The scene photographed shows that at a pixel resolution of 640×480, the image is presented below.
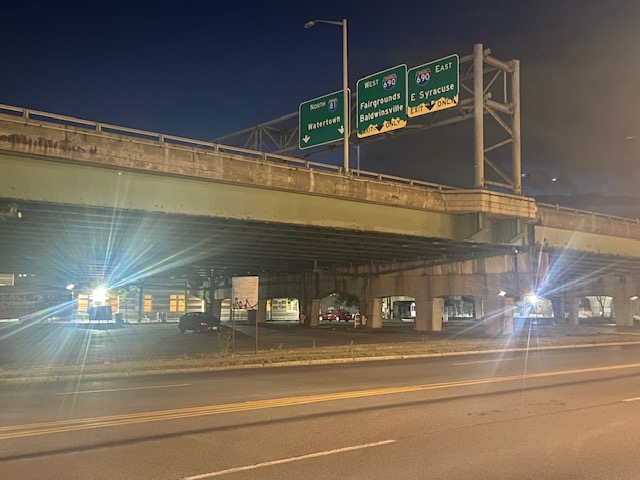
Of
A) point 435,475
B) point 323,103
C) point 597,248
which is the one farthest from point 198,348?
point 597,248

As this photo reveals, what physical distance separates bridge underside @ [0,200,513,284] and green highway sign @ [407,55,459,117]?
19.6 feet

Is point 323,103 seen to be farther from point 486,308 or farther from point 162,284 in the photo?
point 162,284

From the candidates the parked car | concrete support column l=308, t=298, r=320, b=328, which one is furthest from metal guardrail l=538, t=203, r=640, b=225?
the parked car

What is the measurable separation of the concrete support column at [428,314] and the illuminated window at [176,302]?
44.1 meters

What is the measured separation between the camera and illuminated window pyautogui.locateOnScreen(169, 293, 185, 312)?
79.9 meters

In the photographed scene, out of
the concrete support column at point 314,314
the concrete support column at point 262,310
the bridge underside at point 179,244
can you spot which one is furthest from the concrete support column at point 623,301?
the concrete support column at point 262,310

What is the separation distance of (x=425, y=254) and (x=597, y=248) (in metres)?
10.7

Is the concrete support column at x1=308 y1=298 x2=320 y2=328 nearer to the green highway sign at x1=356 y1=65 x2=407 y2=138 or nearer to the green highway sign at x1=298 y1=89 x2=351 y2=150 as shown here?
the green highway sign at x1=298 y1=89 x2=351 y2=150

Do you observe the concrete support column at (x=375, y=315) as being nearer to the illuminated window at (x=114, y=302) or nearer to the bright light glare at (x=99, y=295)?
the bright light glare at (x=99, y=295)

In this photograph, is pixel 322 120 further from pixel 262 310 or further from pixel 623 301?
pixel 623 301

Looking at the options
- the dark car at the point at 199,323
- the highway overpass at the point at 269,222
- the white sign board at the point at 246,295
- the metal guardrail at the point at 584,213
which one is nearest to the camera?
the highway overpass at the point at 269,222

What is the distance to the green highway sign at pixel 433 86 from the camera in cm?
2655

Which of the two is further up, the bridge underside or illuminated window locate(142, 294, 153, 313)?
the bridge underside

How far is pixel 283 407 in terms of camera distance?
11.0m
